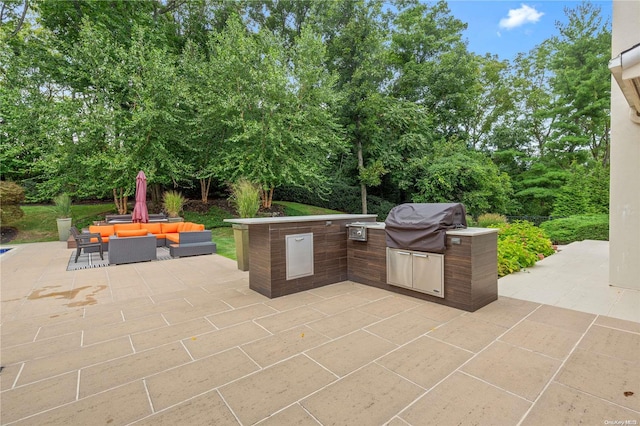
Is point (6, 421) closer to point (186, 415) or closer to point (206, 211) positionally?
point (186, 415)

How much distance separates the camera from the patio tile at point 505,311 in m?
3.11

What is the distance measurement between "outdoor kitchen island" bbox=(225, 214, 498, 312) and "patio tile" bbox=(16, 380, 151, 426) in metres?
2.07

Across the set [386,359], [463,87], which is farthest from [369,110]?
[386,359]

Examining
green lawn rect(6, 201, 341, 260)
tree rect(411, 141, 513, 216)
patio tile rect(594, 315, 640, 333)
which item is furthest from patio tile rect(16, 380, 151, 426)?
tree rect(411, 141, 513, 216)

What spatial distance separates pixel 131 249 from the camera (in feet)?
21.2

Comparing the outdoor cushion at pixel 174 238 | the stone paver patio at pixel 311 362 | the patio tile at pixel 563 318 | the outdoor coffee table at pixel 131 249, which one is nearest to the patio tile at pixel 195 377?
the stone paver patio at pixel 311 362

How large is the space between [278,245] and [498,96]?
63.9 feet

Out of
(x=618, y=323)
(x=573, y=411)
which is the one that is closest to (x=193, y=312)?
(x=573, y=411)

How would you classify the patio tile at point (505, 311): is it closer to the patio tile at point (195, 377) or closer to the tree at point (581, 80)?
the patio tile at point (195, 377)

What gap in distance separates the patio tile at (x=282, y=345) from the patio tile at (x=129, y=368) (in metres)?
0.53

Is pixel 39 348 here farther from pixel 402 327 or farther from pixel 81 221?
pixel 81 221

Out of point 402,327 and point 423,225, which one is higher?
point 423,225

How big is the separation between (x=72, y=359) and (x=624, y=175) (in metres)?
6.70

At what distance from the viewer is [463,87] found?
56.2 feet
